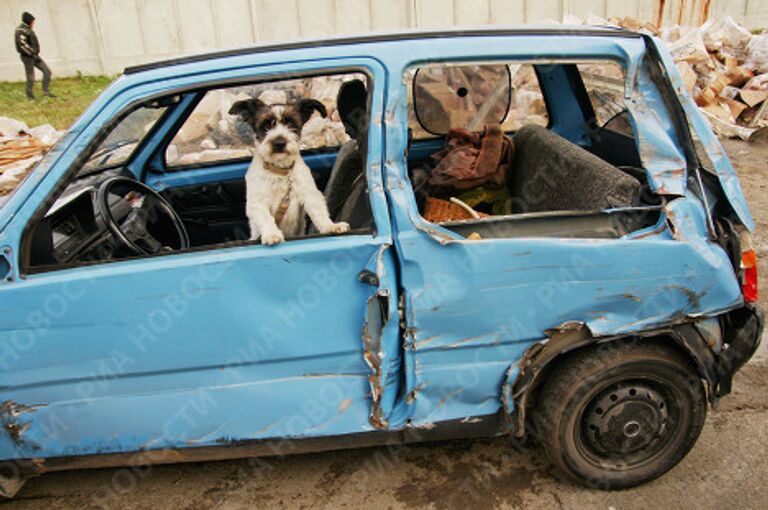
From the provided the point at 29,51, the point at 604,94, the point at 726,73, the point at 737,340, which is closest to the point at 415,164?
the point at 604,94

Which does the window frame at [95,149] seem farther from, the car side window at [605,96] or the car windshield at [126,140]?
the car side window at [605,96]

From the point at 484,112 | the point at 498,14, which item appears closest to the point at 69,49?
the point at 498,14

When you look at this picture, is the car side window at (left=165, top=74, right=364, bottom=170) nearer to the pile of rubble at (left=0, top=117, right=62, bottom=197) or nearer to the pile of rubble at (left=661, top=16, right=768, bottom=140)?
the pile of rubble at (left=0, top=117, right=62, bottom=197)

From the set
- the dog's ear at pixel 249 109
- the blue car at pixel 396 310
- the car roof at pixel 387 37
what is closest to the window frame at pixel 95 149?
the blue car at pixel 396 310

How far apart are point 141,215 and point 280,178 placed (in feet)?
2.46

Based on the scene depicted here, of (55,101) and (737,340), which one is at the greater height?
(737,340)

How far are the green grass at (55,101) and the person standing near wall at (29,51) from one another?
0.27 metres

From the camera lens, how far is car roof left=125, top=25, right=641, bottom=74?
222cm

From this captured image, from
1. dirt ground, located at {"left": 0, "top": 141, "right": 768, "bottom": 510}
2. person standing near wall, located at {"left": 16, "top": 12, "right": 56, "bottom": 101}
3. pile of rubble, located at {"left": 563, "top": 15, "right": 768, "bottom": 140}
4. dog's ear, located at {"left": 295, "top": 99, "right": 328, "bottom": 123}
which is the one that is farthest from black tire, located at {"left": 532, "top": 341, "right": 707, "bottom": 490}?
person standing near wall, located at {"left": 16, "top": 12, "right": 56, "bottom": 101}

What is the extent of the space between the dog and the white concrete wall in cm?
1142

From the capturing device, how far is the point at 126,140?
3.19 metres

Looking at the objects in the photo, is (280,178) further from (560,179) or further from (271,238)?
(560,179)

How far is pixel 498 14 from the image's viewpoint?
1372 centimetres

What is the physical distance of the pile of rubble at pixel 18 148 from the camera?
6.83 m
